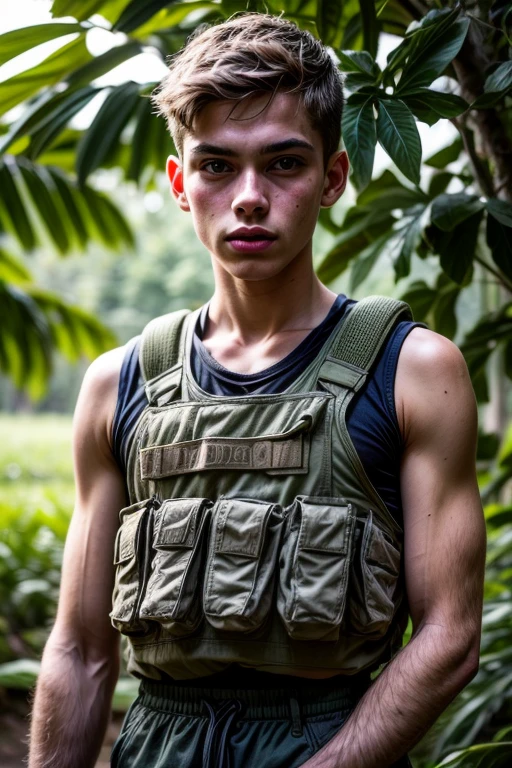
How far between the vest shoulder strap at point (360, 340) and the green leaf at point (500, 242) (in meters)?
0.29

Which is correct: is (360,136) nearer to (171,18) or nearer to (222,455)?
(222,455)

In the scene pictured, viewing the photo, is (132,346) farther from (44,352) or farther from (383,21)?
(44,352)

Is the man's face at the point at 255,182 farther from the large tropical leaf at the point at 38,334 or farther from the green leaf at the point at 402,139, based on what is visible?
the large tropical leaf at the point at 38,334

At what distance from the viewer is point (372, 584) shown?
51.0 inches

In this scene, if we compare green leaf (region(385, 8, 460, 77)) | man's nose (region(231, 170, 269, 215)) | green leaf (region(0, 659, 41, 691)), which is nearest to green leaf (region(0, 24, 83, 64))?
man's nose (region(231, 170, 269, 215))

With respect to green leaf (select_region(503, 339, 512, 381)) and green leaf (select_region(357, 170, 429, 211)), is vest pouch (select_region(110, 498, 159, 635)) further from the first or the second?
green leaf (select_region(503, 339, 512, 381))

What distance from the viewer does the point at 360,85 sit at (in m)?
1.46

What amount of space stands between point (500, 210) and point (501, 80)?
24cm

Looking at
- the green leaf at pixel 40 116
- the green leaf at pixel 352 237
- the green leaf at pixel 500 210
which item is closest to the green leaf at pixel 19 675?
the green leaf at pixel 352 237

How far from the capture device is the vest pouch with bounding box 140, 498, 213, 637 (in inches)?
52.4

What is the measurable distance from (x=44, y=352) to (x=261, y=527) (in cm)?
271

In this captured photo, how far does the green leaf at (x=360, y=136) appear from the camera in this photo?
1350 millimetres

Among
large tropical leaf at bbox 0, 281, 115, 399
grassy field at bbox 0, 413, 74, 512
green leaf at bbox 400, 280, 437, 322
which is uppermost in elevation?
green leaf at bbox 400, 280, 437, 322

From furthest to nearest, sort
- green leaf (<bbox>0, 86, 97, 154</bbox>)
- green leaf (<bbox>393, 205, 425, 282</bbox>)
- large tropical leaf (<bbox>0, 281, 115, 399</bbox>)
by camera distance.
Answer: large tropical leaf (<bbox>0, 281, 115, 399</bbox>), green leaf (<bbox>0, 86, 97, 154</bbox>), green leaf (<bbox>393, 205, 425, 282</bbox>)
